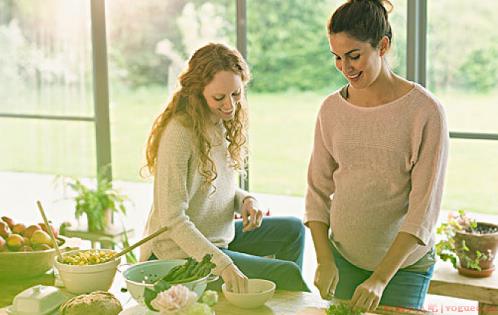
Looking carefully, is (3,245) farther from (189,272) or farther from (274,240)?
(274,240)

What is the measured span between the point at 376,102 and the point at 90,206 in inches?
92.0

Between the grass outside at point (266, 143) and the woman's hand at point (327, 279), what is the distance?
105 centimetres

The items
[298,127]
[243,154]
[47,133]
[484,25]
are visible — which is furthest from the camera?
[47,133]

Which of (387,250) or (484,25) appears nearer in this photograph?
(387,250)

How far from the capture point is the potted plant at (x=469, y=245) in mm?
3262

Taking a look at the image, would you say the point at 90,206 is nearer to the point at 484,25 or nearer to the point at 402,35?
the point at 402,35

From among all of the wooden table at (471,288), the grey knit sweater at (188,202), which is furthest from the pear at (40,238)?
the wooden table at (471,288)

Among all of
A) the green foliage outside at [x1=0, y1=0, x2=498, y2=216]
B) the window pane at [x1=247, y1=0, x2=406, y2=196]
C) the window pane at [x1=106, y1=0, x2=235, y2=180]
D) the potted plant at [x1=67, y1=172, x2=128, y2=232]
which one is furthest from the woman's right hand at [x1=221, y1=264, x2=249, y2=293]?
the potted plant at [x1=67, y1=172, x2=128, y2=232]

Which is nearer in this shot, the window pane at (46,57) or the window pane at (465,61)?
the window pane at (465,61)

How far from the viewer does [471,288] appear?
319 centimetres

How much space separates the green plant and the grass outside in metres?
0.32

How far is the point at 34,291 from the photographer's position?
2295mm

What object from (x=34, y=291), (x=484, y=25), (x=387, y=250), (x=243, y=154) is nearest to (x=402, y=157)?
(x=387, y=250)

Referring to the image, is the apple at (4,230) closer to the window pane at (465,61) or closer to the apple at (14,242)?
the apple at (14,242)
